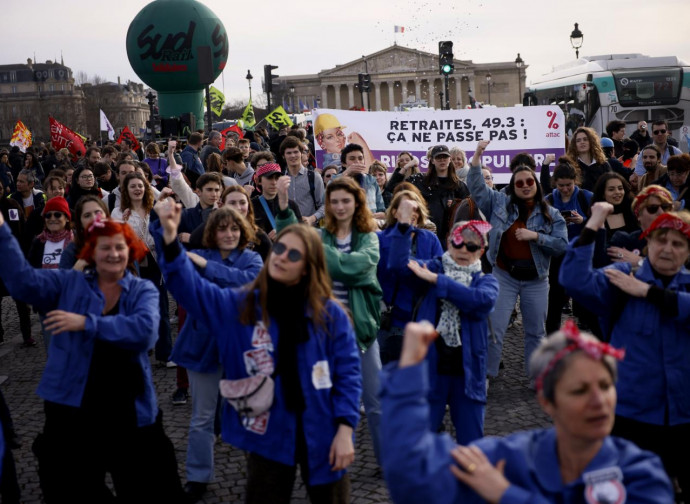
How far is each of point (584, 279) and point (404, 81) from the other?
10987cm

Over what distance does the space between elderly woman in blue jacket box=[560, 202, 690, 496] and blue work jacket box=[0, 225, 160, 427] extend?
1927 millimetres

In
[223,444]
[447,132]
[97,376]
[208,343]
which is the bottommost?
[223,444]

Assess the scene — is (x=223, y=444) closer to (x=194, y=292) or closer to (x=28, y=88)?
(x=194, y=292)

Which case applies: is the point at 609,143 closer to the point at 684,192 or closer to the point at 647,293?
the point at 684,192

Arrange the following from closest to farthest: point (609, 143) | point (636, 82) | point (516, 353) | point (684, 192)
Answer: point (684, 192) < point (516, 353) < point (609, 143) < point (636, 82)

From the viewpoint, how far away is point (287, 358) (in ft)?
10.2

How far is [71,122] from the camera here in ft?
252

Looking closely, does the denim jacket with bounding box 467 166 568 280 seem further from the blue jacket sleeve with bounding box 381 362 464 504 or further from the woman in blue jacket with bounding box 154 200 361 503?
the blue jacket sleeve with bounding box 381 362 464 504

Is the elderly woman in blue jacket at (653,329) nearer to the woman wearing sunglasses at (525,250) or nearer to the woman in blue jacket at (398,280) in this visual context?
the woman in blue jacket at (398,280)

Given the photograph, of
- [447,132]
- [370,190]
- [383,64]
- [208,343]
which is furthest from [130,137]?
[383,64]

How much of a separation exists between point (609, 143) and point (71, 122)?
7301cm

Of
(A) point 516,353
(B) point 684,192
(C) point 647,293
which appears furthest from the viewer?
(A) point 516,353

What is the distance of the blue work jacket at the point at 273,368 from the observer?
310 cm

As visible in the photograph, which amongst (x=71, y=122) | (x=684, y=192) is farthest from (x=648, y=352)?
(x=71, y=122)
